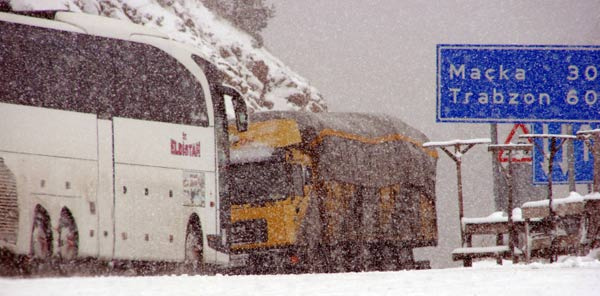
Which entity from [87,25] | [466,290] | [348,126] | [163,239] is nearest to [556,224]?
[348,126]

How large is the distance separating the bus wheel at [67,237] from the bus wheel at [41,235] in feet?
0.71

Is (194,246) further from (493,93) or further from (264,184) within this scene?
(493,93)

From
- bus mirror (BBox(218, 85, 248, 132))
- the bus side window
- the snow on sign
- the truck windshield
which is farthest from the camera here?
the truck windshield

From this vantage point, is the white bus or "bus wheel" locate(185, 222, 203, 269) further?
"bus wheel" locate(185, 222, 203, 269)

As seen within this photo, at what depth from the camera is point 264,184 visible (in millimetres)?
24453

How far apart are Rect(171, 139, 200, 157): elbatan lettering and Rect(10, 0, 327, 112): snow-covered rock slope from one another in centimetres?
5371

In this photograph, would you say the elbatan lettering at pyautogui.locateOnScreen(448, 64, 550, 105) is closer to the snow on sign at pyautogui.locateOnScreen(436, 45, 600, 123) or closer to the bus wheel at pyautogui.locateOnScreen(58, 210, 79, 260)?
the snow on sign at pyautogui.locateOnScreen(436, 45, 600, 123)

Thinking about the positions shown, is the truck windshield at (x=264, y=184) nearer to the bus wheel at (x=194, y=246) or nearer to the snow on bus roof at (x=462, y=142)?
the snow on bus roof at (x=462, y=142)

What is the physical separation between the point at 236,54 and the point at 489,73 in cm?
6069

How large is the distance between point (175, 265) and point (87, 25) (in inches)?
176

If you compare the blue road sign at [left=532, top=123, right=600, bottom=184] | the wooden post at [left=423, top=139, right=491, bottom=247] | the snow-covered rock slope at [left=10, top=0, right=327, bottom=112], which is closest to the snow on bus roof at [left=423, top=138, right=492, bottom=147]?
the wooden post at [left=423, top=139, right=491, bottom=247]

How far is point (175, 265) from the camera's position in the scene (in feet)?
67.3

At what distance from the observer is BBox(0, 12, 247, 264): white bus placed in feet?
54.3

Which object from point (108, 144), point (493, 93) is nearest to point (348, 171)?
point (493, 93)
